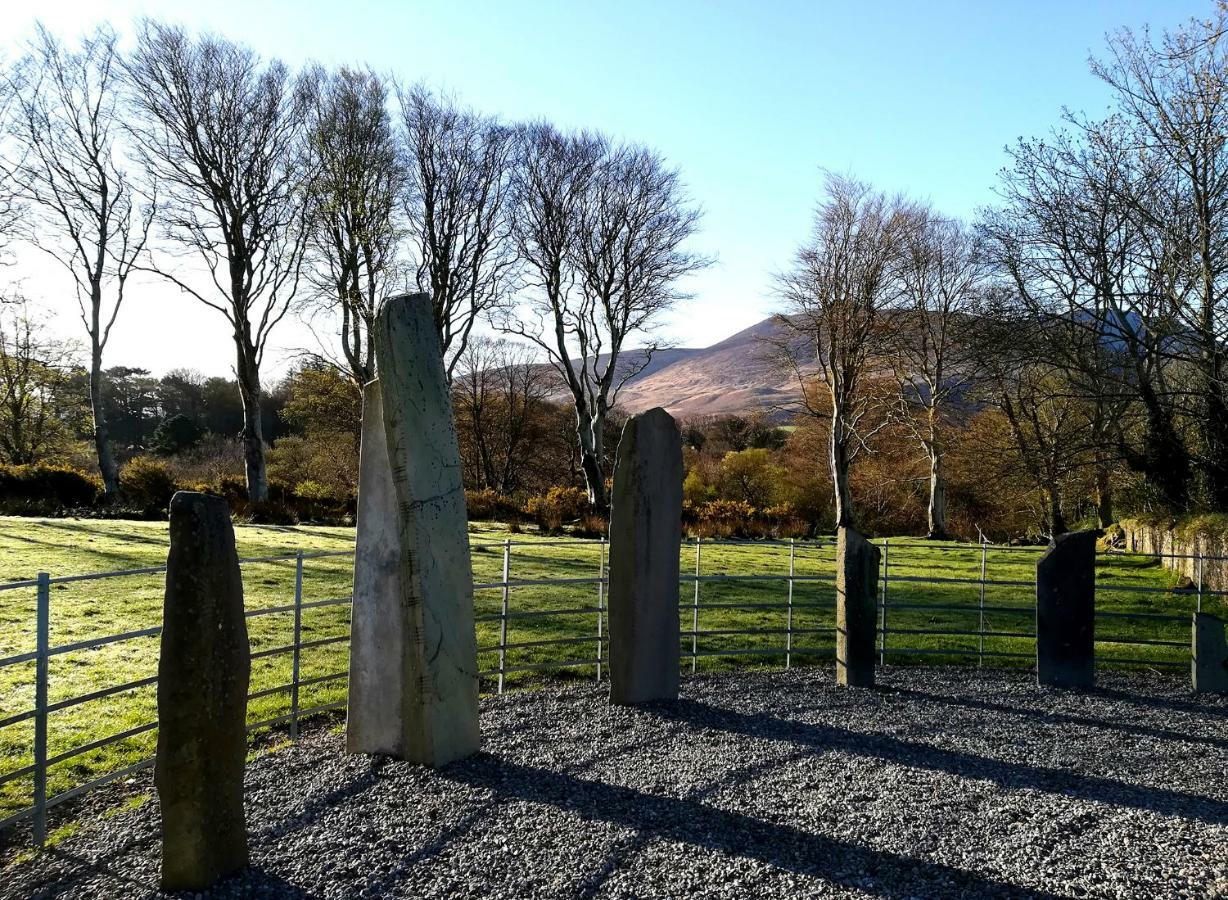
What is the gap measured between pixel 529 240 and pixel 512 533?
1098 centimetres

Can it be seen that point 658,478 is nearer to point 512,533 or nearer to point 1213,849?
point 1213,849

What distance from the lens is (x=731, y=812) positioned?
4.95 meters

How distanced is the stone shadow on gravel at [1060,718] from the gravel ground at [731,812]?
3 centimetres

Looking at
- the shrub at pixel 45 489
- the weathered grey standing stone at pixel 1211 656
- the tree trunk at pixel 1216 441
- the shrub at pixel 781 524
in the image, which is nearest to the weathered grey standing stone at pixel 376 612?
the weathered grey standing stone at pixel 1211 656

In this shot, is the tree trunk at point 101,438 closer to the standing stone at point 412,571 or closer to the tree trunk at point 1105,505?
the standing stone at point 412,571

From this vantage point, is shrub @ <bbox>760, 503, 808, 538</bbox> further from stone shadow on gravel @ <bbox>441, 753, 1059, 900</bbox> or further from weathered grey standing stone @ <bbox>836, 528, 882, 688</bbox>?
stone shadow on gravel @ <bbox>441, 753, 1059, 900</bbox>

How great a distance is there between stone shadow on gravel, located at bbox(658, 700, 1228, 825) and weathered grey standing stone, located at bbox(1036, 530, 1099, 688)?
9.03ft

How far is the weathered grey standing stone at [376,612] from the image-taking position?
5781 millimetres

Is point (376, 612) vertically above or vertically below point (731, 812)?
above

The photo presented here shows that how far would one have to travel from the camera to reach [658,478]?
23.6 feet

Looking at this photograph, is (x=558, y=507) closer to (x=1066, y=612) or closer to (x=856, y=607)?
(x=856, y=607)

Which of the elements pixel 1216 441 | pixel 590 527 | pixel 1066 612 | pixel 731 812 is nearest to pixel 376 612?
pixel 731 812

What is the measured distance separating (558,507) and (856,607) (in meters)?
17.4

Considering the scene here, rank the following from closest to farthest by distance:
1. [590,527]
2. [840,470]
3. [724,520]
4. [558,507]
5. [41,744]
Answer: [41,744], [590,527], [558,507], [724,520], [840,470]
